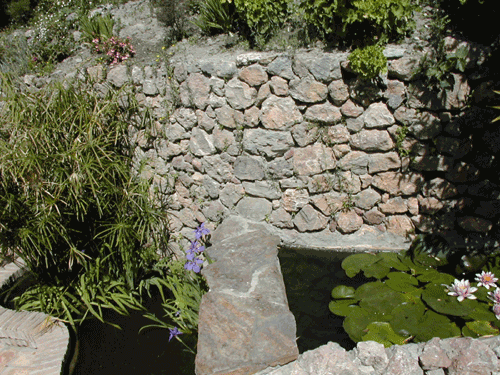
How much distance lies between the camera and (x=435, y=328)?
290 cm

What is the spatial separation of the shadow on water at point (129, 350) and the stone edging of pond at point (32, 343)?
203mm

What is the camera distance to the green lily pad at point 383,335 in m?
2.85

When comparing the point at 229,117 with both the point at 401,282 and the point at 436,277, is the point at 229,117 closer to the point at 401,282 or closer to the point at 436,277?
the point at 401,282

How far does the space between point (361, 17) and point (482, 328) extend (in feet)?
7.74

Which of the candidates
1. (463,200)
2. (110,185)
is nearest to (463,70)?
(463,200)

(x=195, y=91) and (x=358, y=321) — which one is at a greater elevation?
(x=195, y=91)

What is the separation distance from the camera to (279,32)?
383 cm

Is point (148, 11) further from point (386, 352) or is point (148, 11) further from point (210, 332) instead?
point (386, 352)

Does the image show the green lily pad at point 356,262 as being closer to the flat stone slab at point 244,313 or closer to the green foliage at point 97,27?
the flat stone slab at point 244,313

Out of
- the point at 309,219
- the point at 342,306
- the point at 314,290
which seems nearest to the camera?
the point at 342,306

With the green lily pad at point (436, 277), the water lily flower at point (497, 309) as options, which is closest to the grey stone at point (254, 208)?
the green lily pad at point (436, 277)

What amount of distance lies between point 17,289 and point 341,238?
2.92 metres

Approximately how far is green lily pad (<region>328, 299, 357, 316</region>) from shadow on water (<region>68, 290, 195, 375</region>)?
1.09 meters

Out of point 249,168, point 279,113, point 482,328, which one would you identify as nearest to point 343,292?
point 482,328
